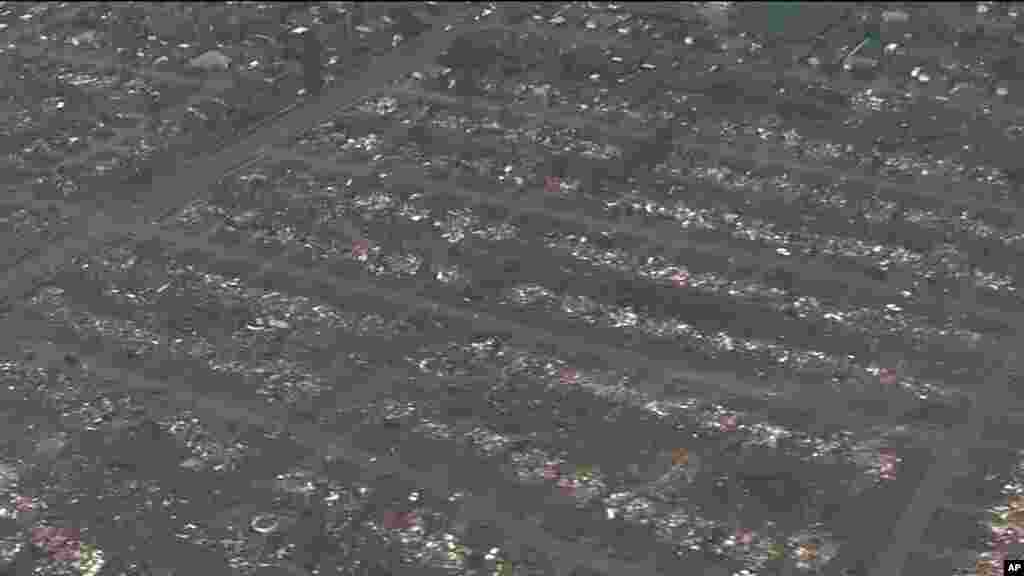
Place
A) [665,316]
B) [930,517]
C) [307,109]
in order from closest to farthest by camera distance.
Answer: [930,517] → [665,316] → [307,109]

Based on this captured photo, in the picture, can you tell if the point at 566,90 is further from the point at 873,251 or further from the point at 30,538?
the point at 30,538

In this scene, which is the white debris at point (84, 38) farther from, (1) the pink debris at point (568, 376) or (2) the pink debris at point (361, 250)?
(1) the pink debris at point (568, 376)

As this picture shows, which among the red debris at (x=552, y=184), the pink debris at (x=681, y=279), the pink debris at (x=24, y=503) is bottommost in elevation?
the pink debris at (x=24, y=503)

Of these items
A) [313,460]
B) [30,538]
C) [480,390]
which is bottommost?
[30,538]

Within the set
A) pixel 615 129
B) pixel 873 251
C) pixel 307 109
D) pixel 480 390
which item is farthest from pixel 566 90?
pixel 480 390

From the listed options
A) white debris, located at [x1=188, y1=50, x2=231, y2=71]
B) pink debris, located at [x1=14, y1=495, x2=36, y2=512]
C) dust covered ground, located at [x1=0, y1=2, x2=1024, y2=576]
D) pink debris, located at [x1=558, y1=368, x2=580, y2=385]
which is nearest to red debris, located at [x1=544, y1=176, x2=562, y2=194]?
dust covered ground, located at [x1=0, y1=2, x2=1024, y2=576]

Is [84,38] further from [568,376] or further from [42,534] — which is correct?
[568,376]

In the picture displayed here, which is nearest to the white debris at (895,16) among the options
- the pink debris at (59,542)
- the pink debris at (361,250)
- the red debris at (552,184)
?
the red debris at (552,184)
